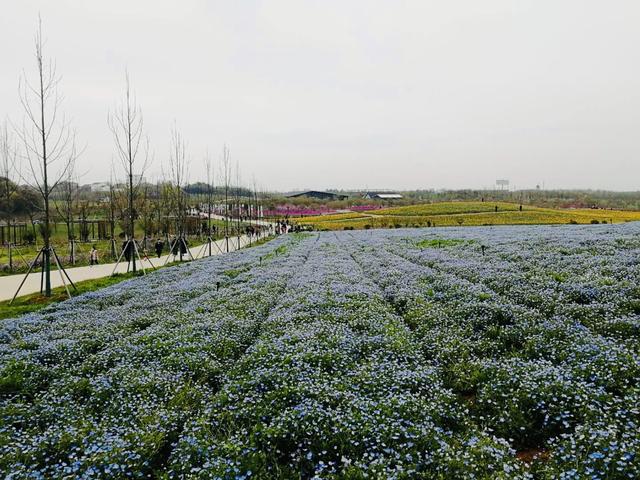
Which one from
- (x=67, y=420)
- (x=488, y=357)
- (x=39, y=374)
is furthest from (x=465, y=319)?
(x=39, y=374)

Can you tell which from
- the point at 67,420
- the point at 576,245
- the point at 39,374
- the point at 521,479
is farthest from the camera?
the point at 576,245

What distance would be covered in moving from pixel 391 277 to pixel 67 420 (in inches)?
550

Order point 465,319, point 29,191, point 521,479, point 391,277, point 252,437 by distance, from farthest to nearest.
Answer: point 29,191 → point 391,277 → point 465,319 → point 252,437 → point 521,479

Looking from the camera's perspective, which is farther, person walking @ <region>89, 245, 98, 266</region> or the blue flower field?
person walking @ <region>89, 245, 98, 266</region>

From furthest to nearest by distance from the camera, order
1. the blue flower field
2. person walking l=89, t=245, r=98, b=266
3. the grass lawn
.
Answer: person walking l=89, t=245, r=98, b=266, the grass lawn, the blue flower field

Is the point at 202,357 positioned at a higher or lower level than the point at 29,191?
lower

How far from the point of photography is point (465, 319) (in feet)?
36.4

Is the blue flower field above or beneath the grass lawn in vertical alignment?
above

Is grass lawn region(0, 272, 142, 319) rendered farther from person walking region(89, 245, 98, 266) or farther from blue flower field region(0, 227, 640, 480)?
person walking region(89, 245, 98, 266)

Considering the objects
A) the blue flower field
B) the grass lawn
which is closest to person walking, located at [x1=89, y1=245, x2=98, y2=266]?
the grass lawn

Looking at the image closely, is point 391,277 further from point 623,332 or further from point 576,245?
point 576,245

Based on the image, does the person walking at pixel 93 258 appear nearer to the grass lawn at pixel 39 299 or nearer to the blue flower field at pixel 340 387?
the grass lawn at pixel 39 299

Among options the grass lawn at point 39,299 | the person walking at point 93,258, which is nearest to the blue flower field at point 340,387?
the grass lawn at point 39,299

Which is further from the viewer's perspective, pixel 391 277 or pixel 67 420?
pixel 391 277
